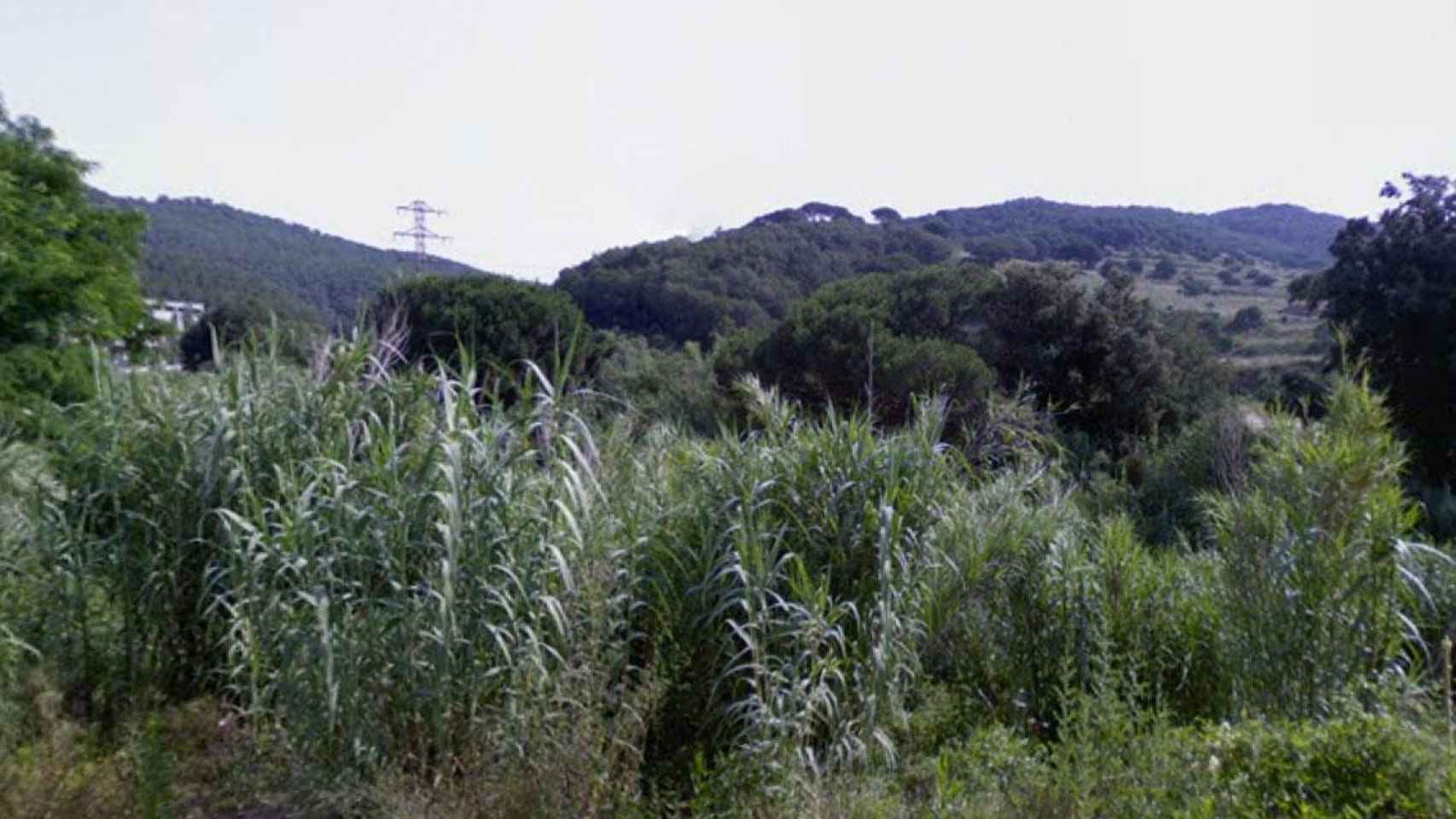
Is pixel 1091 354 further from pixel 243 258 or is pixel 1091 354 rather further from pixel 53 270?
pixel 243 258

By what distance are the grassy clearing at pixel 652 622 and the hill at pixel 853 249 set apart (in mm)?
26621

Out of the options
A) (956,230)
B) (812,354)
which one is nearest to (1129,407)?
(812,354)

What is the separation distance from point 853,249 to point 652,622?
37.6 meters

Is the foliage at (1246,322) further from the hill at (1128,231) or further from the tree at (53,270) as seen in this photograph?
the tree at (53,270)

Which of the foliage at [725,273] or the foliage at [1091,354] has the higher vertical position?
the foliage at [725,273]

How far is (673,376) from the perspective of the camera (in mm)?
23797

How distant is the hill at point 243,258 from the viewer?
85.4 feet

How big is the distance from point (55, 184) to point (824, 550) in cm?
1429

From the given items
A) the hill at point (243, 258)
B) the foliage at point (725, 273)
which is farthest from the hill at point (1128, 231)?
the hill at point (243, 258)

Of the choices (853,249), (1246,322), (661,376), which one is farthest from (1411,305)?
(853,249)

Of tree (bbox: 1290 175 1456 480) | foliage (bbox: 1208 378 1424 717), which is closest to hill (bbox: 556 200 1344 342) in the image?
tree (bbox: 1290 175 1456 480)

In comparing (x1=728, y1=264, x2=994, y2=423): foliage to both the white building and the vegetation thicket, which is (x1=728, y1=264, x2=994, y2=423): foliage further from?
the vegetation thicket

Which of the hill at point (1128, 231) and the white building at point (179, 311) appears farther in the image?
the hill at point (1128, 231)

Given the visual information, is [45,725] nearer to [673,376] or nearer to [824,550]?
[824,550]
